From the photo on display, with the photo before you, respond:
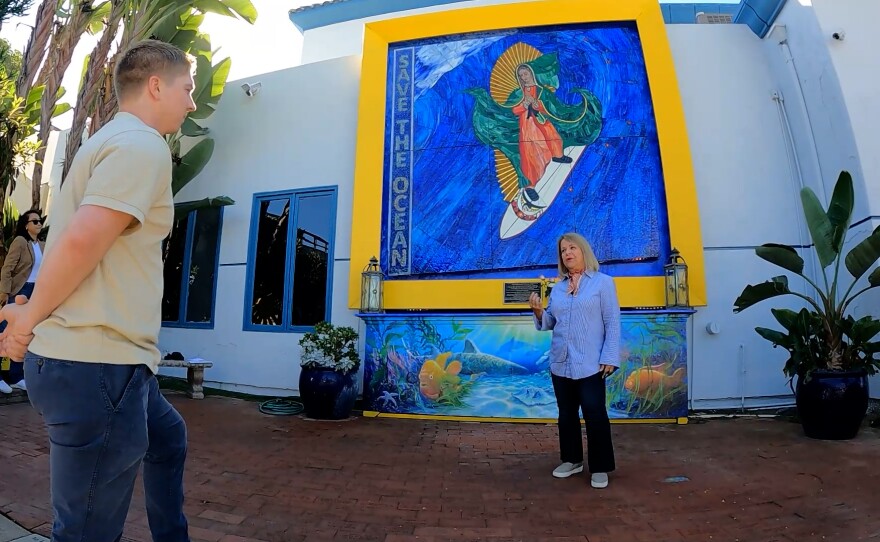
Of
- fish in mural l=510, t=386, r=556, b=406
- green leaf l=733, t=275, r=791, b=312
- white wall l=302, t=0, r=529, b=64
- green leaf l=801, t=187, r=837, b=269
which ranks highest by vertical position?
white wall l=302, t=0, r=529, b=64

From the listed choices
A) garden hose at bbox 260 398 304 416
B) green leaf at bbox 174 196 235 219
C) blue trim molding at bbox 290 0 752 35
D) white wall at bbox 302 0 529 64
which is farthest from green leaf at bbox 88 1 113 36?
garden hose at bbox 260 398 304 416

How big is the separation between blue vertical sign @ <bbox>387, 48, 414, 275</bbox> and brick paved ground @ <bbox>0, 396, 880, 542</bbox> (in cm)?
244

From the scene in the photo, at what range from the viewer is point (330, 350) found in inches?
240

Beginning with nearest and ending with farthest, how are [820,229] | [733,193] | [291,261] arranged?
[820,229] < [733,193] < [291,261]

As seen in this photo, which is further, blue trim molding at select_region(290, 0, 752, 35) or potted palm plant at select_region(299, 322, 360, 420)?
blue trim molding at select_region(290, 0, 752, 35)

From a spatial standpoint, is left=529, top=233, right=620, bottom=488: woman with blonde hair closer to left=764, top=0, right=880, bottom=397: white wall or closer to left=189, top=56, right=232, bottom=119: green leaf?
left=764, top=0, right=880, bottom=397: white wall

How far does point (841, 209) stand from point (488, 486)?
14.4 ft

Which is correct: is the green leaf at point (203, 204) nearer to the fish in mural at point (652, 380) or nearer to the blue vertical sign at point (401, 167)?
the blue vertical sign at point (401, 167)

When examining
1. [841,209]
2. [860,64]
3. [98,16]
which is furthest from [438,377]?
[98,16]

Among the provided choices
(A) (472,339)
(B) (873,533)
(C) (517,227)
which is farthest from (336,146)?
(B) (873,533)

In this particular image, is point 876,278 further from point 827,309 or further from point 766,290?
point 766,290

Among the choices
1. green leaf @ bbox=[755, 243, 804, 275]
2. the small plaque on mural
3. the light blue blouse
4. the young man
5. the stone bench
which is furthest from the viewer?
the stone bench

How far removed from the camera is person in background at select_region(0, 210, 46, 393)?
18.8ft

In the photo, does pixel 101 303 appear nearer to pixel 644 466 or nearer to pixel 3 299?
pixel 644 466
